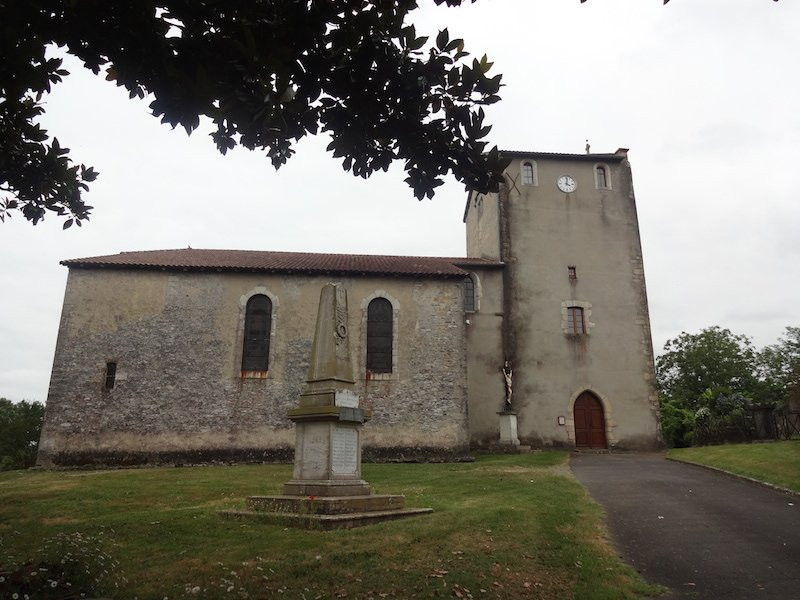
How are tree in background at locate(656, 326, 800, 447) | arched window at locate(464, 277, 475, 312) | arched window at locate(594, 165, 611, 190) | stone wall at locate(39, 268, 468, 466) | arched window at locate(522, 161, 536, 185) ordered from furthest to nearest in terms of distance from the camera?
tree in background at locate(656, 326, 800, 447) < arched window at locate(594, 165, 611, 190) < arched window at locate(522, 161, 536, 185) < arched window at locate(464, 277, 475, 312) < stone wall at locate(39, 268, 468, 466)

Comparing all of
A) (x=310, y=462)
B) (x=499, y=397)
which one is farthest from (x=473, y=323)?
(x=310, y=462)

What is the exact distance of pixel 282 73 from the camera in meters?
3.86

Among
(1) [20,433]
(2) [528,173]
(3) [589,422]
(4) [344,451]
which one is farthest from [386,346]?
(1) [20,433]

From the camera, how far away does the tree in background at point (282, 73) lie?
381 cm

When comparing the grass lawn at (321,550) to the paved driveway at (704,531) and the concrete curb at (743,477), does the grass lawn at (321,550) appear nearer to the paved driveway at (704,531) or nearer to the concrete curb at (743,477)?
the paved driveway at (704,531)

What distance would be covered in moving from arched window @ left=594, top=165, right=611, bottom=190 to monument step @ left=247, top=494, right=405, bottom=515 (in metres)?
20.5

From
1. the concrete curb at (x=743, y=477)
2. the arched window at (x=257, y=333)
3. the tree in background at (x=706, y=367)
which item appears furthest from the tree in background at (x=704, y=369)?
the arched window at (x=257, y=333)

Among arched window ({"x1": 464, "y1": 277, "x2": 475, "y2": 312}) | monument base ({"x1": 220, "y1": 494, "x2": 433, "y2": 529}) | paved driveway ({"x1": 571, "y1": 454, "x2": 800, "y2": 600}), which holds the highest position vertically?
arched window ({"x1": 464, "y1": 277, "x2": 475, "y2": 312})

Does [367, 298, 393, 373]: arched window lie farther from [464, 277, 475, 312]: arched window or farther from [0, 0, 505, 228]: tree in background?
[0, 0, 505, 228]: tree in background

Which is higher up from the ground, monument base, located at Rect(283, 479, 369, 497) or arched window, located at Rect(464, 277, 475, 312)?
arched window, located at Rect(464, 277, 475, 312)

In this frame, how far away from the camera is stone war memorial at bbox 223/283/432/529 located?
8.11m

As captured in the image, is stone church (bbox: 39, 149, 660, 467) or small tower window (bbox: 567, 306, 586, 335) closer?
stone church (bbox: 39, 149, 660, 467)

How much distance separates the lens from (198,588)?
17.0 feet

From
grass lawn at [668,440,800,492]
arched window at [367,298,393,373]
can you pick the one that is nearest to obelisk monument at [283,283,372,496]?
grass lawn at [668,440,800,492]
